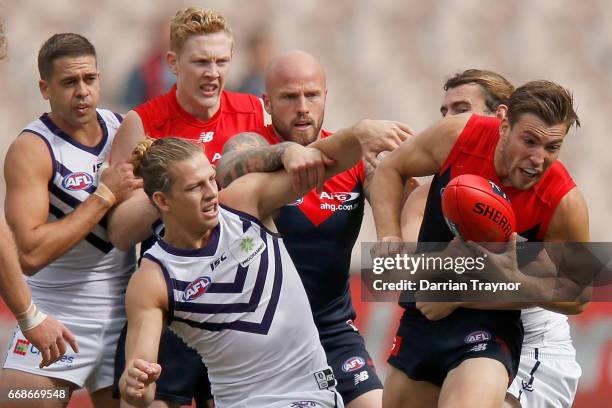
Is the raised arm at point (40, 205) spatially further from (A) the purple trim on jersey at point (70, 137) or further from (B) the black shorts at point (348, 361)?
(B) the black shorts at point (348, 361)

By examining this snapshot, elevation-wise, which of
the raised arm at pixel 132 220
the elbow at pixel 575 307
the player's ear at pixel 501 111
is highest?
the player's ear at pixel 501 111

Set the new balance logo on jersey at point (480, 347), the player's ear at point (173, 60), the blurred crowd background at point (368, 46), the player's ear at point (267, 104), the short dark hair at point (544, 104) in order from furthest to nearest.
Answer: the blurred crowd background at point (368, 46), the player's ear at point (173, 60), the player's ear at point (267, 104), the new balance logo on jersey at point (480, 347), the short dark hair at point (544, 104)

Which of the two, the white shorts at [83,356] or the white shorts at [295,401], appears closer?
the white shorts at [295,401]

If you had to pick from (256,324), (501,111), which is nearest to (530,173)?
(501,111)

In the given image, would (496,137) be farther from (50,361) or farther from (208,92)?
(50,361)

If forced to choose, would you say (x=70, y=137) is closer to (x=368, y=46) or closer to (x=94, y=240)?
(x=94, y=240)

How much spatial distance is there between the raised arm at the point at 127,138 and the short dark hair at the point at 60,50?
391mm

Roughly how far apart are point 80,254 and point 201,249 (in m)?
1.28

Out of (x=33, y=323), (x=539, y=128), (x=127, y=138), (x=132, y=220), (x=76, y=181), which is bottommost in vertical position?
(x=33, y=323)

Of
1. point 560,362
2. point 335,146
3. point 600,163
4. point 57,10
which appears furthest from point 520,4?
point 335,146

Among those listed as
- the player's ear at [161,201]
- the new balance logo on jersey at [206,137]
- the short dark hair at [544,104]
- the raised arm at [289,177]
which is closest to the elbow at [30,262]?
the new balance logo on jersey at [206,137]

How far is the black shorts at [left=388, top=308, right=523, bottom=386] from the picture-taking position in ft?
15.6

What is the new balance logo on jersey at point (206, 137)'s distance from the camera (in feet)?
19.3

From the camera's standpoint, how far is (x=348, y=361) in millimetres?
5676
